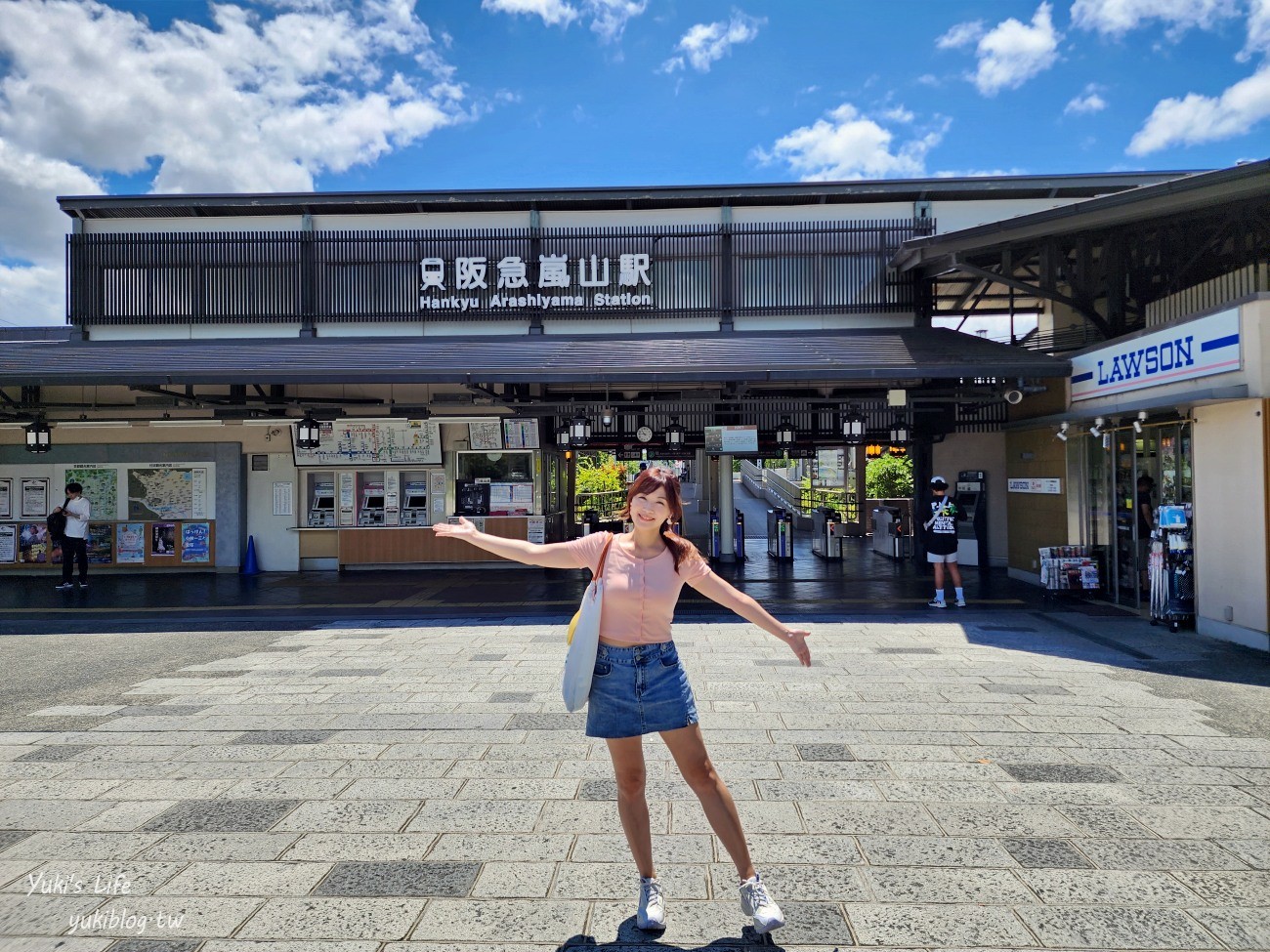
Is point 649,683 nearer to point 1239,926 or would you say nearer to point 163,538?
point 1239,926

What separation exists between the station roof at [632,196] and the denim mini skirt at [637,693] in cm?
1236

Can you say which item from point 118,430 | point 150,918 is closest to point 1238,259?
point 150,918

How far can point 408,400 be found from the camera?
13922 mm

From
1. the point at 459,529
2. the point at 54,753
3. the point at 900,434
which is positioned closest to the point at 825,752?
the point at 459,529

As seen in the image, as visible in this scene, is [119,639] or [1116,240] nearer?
[119,639]

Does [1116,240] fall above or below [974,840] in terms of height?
above

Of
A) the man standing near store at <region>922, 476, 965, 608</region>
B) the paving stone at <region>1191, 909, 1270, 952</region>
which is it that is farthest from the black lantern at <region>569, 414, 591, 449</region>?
the paving stone at <region>1191, 909, 1270, 952</region>

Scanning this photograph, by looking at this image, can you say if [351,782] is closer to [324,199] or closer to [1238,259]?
[324,199]

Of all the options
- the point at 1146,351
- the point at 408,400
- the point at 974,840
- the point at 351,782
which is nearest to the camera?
the point at 974,840

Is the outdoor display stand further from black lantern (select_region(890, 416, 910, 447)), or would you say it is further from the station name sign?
the station name sign

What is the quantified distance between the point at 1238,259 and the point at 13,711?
16.1m

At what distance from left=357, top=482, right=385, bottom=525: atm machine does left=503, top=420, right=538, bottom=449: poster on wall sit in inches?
111

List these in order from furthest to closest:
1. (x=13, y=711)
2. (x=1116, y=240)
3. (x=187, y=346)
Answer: (x=187, y=346) < (x=1116, y=240) < (x=13, y=711)

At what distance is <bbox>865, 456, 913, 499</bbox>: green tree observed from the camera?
23.2 meters
